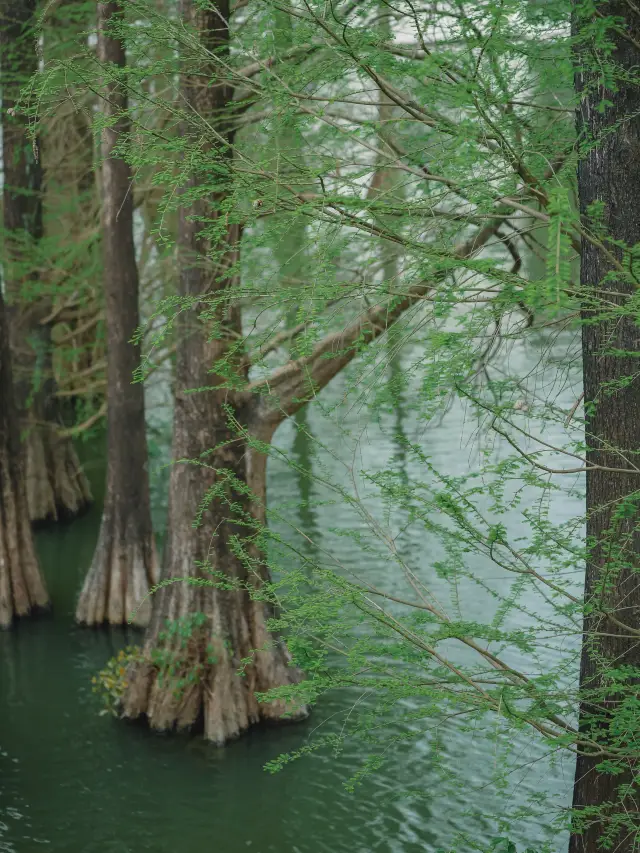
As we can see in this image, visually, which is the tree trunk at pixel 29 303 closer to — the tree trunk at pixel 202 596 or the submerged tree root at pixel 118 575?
the submerged tree root at pixel 118 575

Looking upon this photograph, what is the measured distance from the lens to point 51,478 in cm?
1541

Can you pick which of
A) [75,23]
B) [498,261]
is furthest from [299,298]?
[75,23]

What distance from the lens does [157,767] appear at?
27.5 feet

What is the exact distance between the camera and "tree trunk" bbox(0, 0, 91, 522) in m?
12.1

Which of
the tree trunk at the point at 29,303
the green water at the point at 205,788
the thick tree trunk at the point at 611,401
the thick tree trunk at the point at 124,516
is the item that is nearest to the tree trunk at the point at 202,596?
the green water at the point at 205,788

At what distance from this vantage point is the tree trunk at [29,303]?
39.5 ft

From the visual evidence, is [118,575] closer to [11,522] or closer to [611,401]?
[11,522]

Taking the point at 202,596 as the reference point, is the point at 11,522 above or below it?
above

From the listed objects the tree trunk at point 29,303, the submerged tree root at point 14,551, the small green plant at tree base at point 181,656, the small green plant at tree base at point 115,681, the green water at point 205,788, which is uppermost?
the tree trunk at point 29,303

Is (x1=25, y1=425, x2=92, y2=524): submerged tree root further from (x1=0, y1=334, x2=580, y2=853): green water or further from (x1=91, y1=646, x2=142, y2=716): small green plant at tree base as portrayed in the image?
(x1=91, y1=646, x2=142, y2=716): small green plant at tree base

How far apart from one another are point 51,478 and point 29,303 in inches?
115

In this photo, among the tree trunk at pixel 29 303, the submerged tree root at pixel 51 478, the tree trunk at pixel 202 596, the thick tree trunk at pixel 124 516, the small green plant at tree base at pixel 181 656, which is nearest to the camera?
the tree trunk at pixel 202 596

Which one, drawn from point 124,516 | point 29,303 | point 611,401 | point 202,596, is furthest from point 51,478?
point 611,401

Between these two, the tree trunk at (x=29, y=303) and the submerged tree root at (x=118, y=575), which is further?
the tree trunk at (x=29, y=303)
